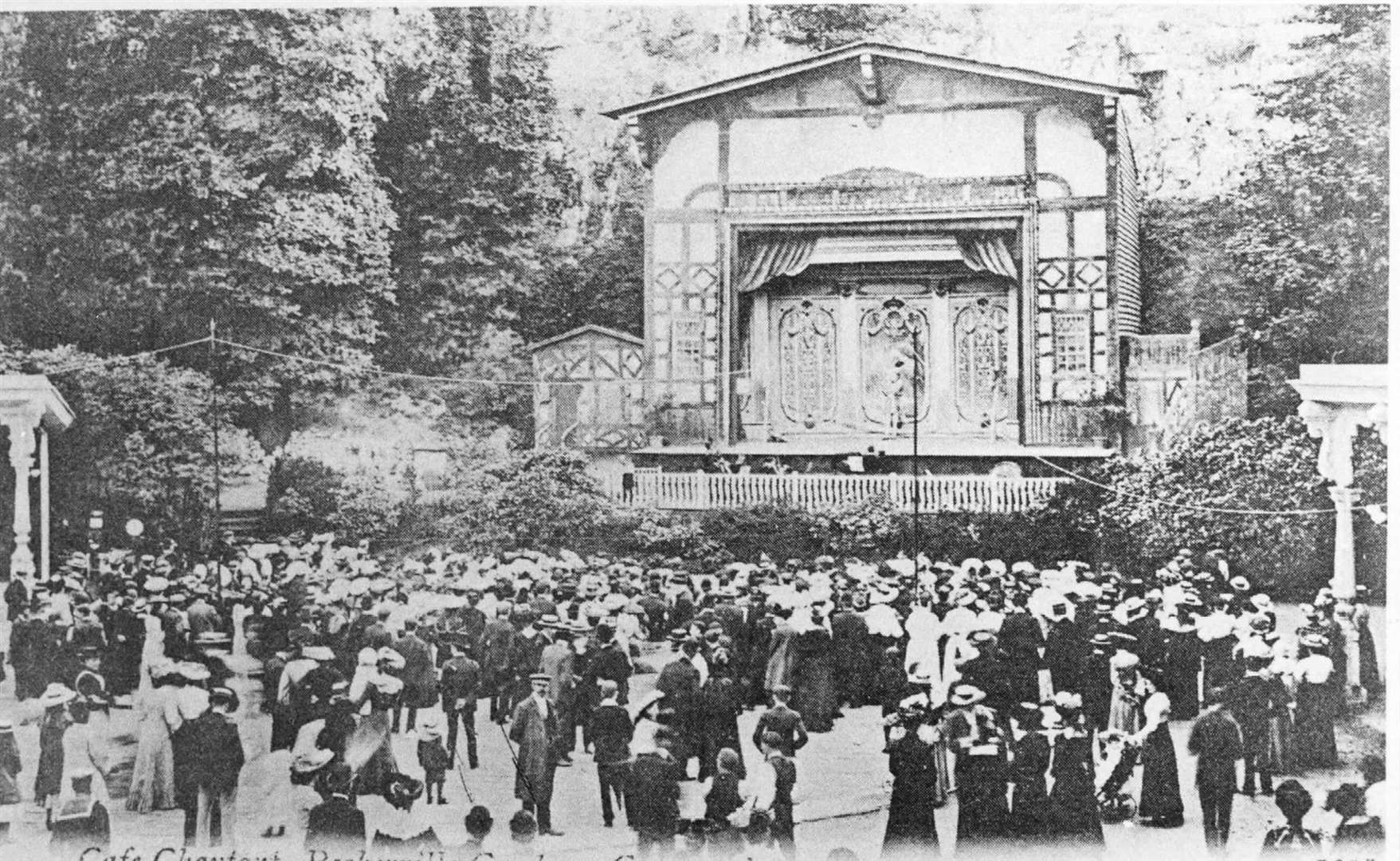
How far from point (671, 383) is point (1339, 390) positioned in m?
4.05

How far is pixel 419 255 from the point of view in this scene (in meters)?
8.26

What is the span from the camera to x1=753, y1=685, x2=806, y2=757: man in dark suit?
22.5ft

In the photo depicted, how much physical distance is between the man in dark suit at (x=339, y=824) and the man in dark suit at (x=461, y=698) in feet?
2.01

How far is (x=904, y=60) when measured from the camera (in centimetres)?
783

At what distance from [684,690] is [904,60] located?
4.06 metres

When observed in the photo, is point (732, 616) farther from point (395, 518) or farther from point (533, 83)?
point (533, 83)

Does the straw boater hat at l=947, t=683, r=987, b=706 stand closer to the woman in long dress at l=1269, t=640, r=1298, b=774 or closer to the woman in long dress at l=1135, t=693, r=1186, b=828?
the woman in long dress at l=1135, t=693, r=1186, b=828

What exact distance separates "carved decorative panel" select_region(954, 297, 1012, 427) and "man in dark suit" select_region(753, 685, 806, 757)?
7.63 ft

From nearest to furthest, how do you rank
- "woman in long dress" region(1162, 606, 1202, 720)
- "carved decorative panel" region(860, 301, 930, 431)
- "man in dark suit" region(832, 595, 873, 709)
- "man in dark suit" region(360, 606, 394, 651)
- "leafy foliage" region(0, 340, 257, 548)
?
"woman in long dress" region(1162, 606, 1202, 720)
"man in dark suit" region(832, 595, 873, 709)
"man in dark suit" region(360, 606, 394, 651)
"carved decorative panel" region(860, 301, 930, 431)
"leafy foliage" region(0, 340, 257, 548)

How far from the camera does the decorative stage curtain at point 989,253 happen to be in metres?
7.97

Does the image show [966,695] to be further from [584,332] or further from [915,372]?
[584,332]

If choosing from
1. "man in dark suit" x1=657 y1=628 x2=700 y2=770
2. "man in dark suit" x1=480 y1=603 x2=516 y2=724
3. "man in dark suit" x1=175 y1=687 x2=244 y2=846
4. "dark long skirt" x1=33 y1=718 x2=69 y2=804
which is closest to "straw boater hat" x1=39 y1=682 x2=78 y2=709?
"dark long skirt" x1=33 y1=718 x2=69 y2=804

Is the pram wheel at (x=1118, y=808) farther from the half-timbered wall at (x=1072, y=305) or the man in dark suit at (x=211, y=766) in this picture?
the man in dark suit at (x=211, y=766)

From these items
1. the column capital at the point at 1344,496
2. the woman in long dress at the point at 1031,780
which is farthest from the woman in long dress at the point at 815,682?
the column capital at the point at 1344,496
